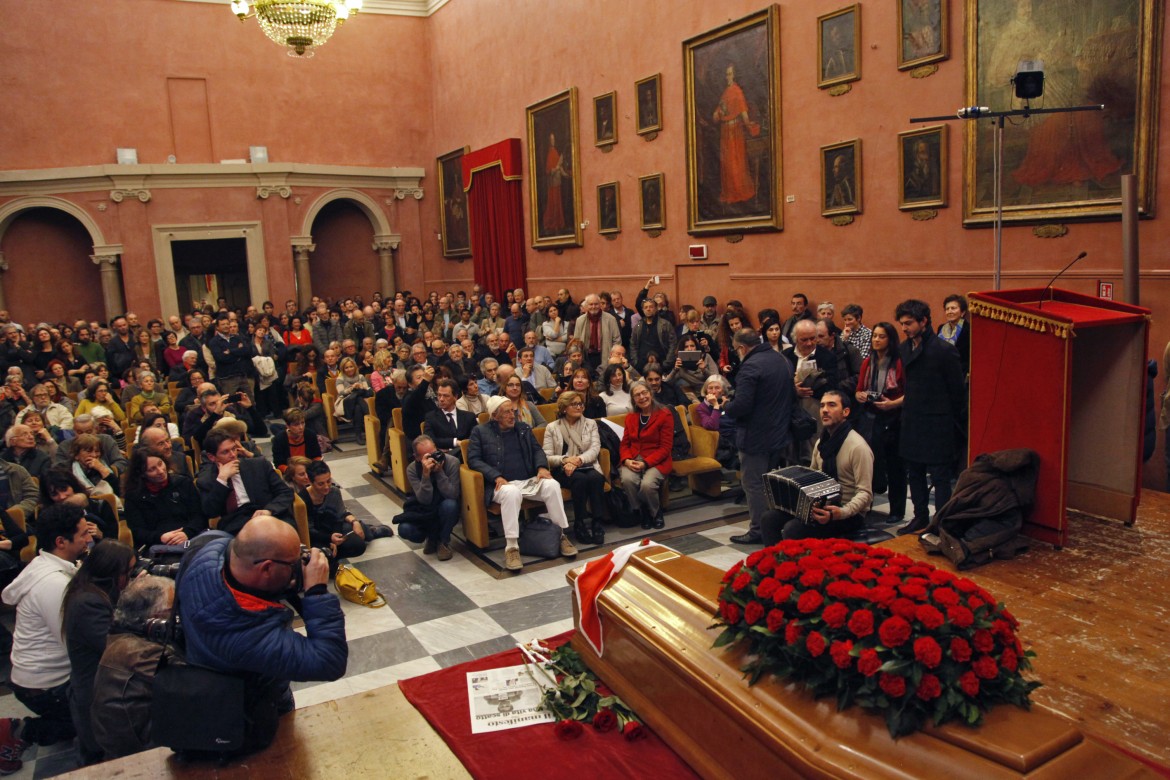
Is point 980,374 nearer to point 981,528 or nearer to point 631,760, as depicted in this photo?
point 981,528

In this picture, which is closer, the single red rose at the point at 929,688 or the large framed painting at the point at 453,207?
the single red rose at the point at 929,688

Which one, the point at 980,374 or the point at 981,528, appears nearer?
the point at 981,528

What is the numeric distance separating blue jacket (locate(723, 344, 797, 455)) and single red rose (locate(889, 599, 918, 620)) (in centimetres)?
369

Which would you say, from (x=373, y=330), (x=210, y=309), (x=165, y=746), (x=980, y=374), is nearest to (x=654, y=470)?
(x=980, y=374)

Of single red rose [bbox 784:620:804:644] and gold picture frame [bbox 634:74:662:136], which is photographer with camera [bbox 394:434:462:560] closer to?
single red rose [bbox 784:620:804:644]

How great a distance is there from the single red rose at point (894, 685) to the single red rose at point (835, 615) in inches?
6.8

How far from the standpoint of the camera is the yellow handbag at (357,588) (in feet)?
17.9

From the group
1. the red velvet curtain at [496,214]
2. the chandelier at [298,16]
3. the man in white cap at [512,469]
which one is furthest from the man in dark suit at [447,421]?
the red velvet curtain at [496,214]

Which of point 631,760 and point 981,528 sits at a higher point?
point 981,528

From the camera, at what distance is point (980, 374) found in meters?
3.83

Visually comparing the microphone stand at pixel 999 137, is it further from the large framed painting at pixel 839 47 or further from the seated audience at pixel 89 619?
the seated audience at pixel 89 619

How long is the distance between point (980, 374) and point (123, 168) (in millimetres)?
15744

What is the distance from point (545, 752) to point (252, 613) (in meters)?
0.99

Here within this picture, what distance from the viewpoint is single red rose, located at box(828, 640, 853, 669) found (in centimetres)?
213
